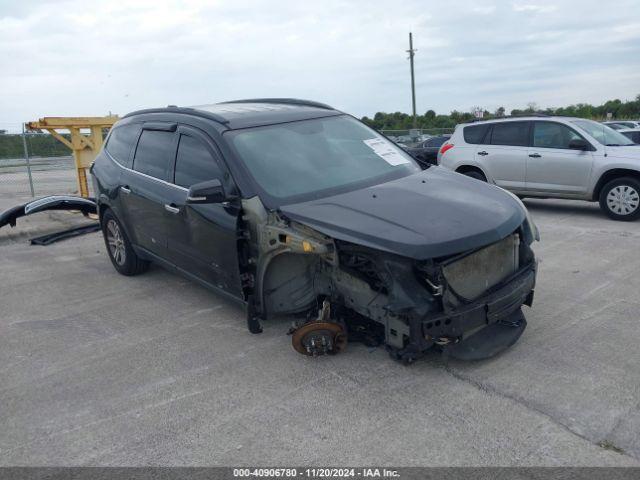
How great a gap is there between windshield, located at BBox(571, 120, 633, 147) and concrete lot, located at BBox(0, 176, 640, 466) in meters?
4.25

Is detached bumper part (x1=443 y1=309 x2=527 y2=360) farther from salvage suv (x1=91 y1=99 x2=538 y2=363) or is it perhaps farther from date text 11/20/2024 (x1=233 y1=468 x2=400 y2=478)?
date text 11/20/2024 (x1=233 y1=468 x2=400 y2=478)

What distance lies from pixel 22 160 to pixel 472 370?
82.2 ft

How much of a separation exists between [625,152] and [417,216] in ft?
21.1

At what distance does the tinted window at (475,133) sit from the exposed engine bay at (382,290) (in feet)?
21.4

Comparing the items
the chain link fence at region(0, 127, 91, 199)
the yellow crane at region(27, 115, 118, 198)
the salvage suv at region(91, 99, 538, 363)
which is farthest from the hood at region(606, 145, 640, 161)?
the chain link fence at region(0, 127, 91, 199)

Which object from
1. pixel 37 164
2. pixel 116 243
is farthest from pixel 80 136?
pixel 37 164

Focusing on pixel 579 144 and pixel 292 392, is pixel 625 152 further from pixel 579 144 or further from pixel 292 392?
pixel 292 392

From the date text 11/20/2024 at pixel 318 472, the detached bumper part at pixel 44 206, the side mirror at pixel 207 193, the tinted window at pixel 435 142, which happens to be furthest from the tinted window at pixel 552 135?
the tinted window at pixel 435 142

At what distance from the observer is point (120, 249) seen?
21.6 ft

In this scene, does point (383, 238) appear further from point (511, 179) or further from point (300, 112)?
point (511, 179)

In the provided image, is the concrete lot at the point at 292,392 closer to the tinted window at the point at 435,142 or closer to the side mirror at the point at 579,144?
the side mirror at the point at 579,144

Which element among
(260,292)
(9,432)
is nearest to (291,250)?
(260,292)

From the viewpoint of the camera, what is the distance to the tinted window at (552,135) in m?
9.23

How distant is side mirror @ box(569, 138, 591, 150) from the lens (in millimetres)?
8977
